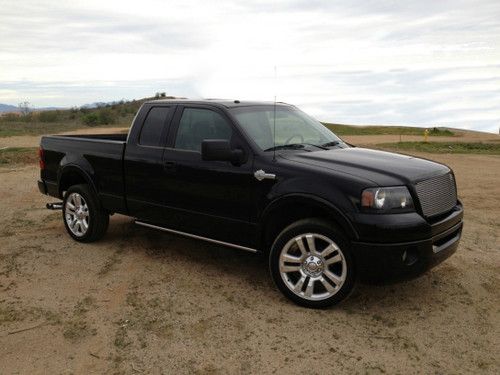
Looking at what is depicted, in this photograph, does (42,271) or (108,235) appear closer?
(42,271)

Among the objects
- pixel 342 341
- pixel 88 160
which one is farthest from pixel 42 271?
pixel 342 341

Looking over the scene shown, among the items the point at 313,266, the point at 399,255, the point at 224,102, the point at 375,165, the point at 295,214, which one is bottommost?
the point at 313,266

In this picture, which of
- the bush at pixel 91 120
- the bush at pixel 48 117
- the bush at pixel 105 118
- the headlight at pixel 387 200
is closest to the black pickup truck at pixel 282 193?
the headlight at pixel 387 200

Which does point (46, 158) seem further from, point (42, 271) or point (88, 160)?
point (42, 271)

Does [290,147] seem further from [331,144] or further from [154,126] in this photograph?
[154,126]

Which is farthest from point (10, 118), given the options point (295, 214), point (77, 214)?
point (295, 214)

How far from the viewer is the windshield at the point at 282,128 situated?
527 cm

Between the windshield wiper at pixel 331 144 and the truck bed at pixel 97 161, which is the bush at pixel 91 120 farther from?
the windshield wiper at pixel 331 144

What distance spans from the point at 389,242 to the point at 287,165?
1.14 metres

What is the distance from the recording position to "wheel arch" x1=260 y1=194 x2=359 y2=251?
4430 millimetres

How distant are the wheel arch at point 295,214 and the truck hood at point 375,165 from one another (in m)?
0.35

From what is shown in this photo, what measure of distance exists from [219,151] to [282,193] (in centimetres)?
70

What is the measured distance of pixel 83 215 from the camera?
676 cm

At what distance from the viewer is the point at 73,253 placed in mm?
6383
